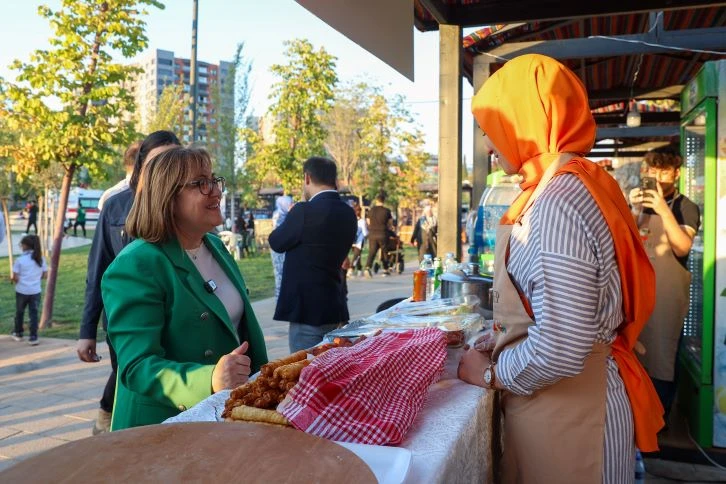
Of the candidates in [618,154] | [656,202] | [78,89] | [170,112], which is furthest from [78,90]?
[170,112]

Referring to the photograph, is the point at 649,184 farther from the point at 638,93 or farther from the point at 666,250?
the point at 638,93

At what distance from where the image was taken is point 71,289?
46.0ft

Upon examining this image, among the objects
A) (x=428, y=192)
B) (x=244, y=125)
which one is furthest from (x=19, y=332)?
(x=428, y=192)

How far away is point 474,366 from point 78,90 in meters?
8.39

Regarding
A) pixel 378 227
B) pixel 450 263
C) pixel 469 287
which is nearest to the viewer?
pixel 469 287

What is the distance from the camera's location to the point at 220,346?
2.41 m

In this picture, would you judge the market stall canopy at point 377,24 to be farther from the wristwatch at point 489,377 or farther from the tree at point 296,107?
the tree at point 296,107

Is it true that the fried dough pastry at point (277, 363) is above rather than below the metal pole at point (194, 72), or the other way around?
below

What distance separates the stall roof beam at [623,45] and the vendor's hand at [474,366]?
15.5ft

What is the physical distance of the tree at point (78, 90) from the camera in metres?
8.52

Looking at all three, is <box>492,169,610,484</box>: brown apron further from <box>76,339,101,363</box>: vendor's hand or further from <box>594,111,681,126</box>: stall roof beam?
<box>594,111,681,126</box>: stall roof beam

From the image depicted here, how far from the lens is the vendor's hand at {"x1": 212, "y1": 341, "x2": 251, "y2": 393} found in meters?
1.98

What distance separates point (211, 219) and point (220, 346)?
0.50 m

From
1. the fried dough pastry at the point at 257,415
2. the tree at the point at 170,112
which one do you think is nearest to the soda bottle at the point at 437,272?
the fried dough pastry at the point at 257,415
